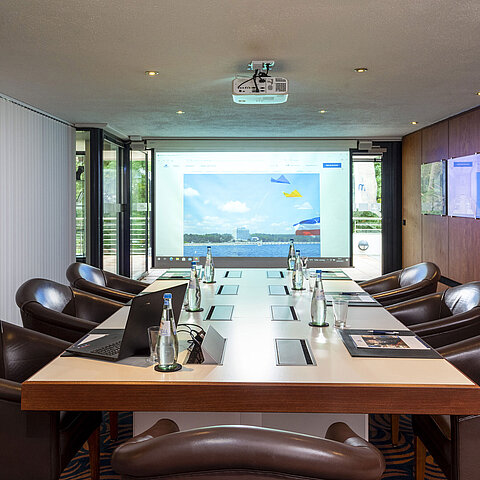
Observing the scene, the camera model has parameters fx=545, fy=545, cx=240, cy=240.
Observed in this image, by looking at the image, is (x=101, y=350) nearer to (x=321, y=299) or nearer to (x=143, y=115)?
(x=321, y=299)

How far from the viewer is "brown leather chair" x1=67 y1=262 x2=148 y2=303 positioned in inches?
159

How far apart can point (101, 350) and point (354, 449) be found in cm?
127

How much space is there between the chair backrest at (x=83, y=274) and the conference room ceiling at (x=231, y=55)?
1593 millimetres

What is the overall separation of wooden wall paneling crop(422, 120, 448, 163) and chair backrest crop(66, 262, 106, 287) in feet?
17.6

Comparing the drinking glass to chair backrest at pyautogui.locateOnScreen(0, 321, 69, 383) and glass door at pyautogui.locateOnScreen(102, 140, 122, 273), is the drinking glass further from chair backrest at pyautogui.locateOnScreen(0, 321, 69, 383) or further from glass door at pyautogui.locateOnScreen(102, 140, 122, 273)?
glass door at pyautogui.locateOnScreen(102, 140, 122, 273)

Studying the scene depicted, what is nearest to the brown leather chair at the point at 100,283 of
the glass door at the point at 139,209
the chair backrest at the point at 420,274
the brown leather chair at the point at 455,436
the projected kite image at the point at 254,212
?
the chair backrest at the point at 420,274

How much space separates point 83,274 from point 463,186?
203 inches

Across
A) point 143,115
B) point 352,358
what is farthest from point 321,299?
point 143,115

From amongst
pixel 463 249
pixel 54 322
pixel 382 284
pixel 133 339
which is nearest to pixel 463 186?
pixel 463 249

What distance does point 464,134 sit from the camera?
703 centimetres

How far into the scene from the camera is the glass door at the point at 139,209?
9508 mm

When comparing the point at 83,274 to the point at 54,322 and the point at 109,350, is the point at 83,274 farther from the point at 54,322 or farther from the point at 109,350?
the point at 109,350

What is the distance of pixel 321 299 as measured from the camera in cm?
255

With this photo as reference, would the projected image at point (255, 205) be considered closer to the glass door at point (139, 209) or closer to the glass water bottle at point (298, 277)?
the glass door at point (139, 209)
